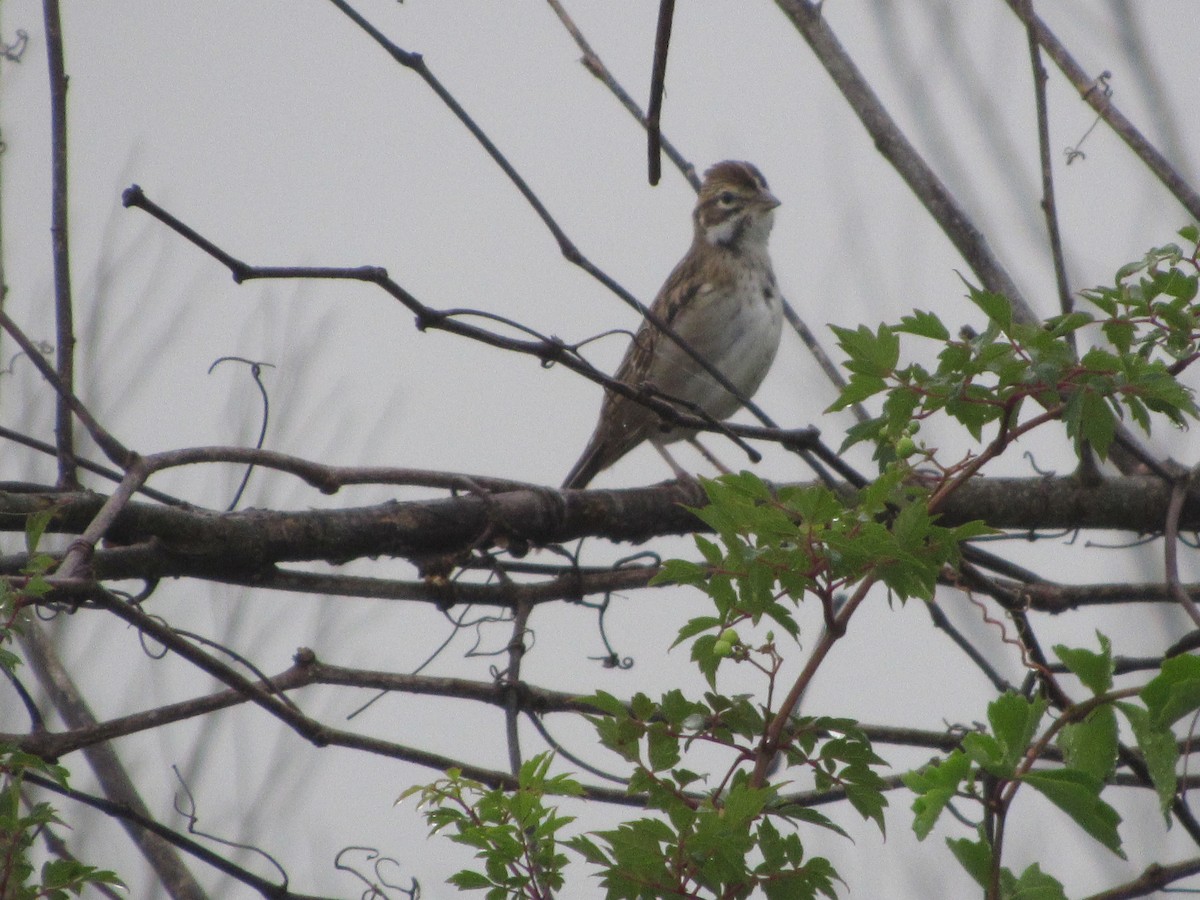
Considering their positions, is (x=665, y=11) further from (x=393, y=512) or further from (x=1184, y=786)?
(x=393, y=512)

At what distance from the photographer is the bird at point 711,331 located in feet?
19.8

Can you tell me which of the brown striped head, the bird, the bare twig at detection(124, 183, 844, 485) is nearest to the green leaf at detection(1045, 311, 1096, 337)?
the bare twig at detection(124, 183, 844, 485)

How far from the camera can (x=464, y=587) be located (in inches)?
130

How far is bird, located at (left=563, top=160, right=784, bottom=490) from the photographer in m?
6.04

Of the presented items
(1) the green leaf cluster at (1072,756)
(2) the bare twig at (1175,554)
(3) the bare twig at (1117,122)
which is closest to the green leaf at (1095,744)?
(1) the green leaf cluster at (1072,756)

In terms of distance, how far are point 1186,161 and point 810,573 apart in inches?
129

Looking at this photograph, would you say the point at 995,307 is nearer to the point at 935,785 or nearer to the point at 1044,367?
the point at 1044,367

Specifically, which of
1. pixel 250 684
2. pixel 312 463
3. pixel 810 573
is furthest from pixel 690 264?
pixel 810 573

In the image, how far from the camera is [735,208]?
676 cm

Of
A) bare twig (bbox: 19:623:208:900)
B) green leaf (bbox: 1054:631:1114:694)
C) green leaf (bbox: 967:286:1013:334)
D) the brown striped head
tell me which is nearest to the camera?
green leaf (bbox: 1054:631:1114:694)

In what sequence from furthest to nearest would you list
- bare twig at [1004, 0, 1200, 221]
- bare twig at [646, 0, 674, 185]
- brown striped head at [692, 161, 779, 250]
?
1. brown striped head at [692, 161, 779, 250]
2. bare twig at [1004, 0, 1200, 221]
3. bare twig at [646, 0, 674, 185]

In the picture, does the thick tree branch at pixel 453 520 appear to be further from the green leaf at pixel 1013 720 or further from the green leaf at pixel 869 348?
the green leaf at pixel 1013 720

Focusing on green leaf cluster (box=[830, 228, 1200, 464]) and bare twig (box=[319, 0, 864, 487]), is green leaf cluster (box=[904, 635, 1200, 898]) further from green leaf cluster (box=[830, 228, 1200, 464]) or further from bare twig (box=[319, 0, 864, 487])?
bare twig (box=[319, 0, 864, 487])

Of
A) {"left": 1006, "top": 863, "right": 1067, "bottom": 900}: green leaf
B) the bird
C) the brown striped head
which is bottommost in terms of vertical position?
{"left": 1006, "top": 863, "right": 1067, "bottom": 900}: green leaf
